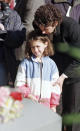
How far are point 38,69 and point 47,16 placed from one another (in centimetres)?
45

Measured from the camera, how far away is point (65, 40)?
2.71m

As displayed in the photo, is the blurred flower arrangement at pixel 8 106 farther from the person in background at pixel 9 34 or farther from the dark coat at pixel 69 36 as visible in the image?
the person in background at pixel 9 34

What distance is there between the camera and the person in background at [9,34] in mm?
2870

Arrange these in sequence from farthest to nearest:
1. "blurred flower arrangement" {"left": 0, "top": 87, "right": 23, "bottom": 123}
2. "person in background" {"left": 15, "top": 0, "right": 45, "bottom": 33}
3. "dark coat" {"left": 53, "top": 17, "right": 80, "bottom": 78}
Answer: "person in background" {"left": 15, "top": 0, "right": 45, "bottom": 33}, "dark coat" {"left": 53, "top": 17, "right": 80, "bottom": 78}, "blurred flower arrangement" {"left": 0, "top": 87, "right": 23, "bottom": 123}

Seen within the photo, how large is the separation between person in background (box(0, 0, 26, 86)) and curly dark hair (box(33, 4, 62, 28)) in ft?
1.15

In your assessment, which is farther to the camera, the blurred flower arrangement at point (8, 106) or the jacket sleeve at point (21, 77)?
the jacket sleeve at point (21, 77)

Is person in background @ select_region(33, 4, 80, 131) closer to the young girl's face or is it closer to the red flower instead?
the young girl's face

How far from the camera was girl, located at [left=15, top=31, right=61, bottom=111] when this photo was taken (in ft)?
8.88

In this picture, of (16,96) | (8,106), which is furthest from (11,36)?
(8,106)

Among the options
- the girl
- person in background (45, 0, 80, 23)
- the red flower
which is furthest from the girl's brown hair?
the red flower

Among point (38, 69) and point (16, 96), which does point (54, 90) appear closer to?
point (38, 69)

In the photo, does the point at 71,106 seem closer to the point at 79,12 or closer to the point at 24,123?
the point at 79,12

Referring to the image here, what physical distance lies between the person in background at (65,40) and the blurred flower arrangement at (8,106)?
Result: 0.96 m

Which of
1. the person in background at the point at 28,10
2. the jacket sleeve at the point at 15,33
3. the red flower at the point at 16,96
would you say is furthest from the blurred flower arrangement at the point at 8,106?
the person in background at the point at 28,10
